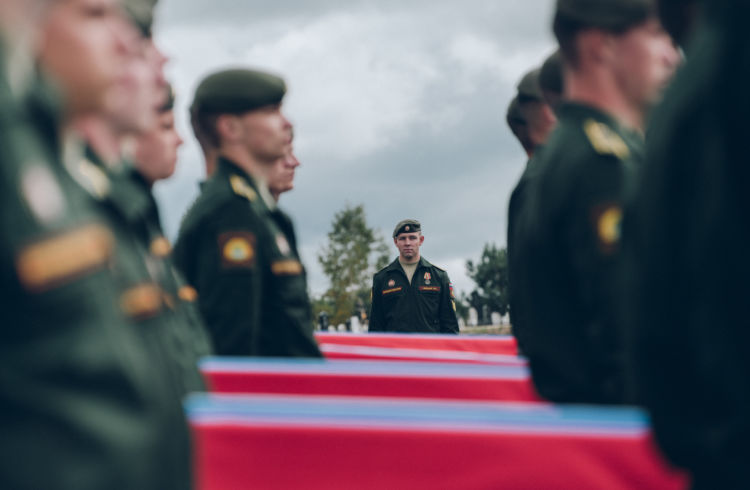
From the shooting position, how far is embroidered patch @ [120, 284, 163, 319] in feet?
5.32

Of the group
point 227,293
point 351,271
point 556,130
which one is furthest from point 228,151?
point 351,271

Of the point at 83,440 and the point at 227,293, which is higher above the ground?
the point at 83,440

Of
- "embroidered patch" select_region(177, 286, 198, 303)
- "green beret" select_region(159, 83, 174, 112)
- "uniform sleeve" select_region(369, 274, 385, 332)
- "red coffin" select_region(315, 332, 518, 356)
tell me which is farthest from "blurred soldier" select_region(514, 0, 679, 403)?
"uniform sleeve" select_region(369, 274, 385, 332)

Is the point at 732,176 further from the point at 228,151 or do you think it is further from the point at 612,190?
the point at 228,151

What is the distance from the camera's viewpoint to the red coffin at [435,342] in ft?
20.2

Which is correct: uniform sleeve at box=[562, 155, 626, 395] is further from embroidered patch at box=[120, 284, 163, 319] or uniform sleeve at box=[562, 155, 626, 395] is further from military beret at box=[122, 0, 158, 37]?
military beret at box=[122, 0, 158, 37]

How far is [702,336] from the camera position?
127 cm

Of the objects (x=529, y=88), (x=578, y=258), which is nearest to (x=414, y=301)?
(x=529, y=88)

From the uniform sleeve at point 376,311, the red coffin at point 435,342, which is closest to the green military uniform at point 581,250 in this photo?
the red coffin at point 435,342

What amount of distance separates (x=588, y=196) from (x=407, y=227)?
29.5 feet

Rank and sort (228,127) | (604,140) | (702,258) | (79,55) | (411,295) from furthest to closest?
(411,295)
(228,127)
(604,140)
(79,55)
(702,258)

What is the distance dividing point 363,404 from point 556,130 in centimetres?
102

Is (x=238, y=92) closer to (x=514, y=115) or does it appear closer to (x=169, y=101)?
(x=169, y=101)

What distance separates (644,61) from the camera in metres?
2.80
